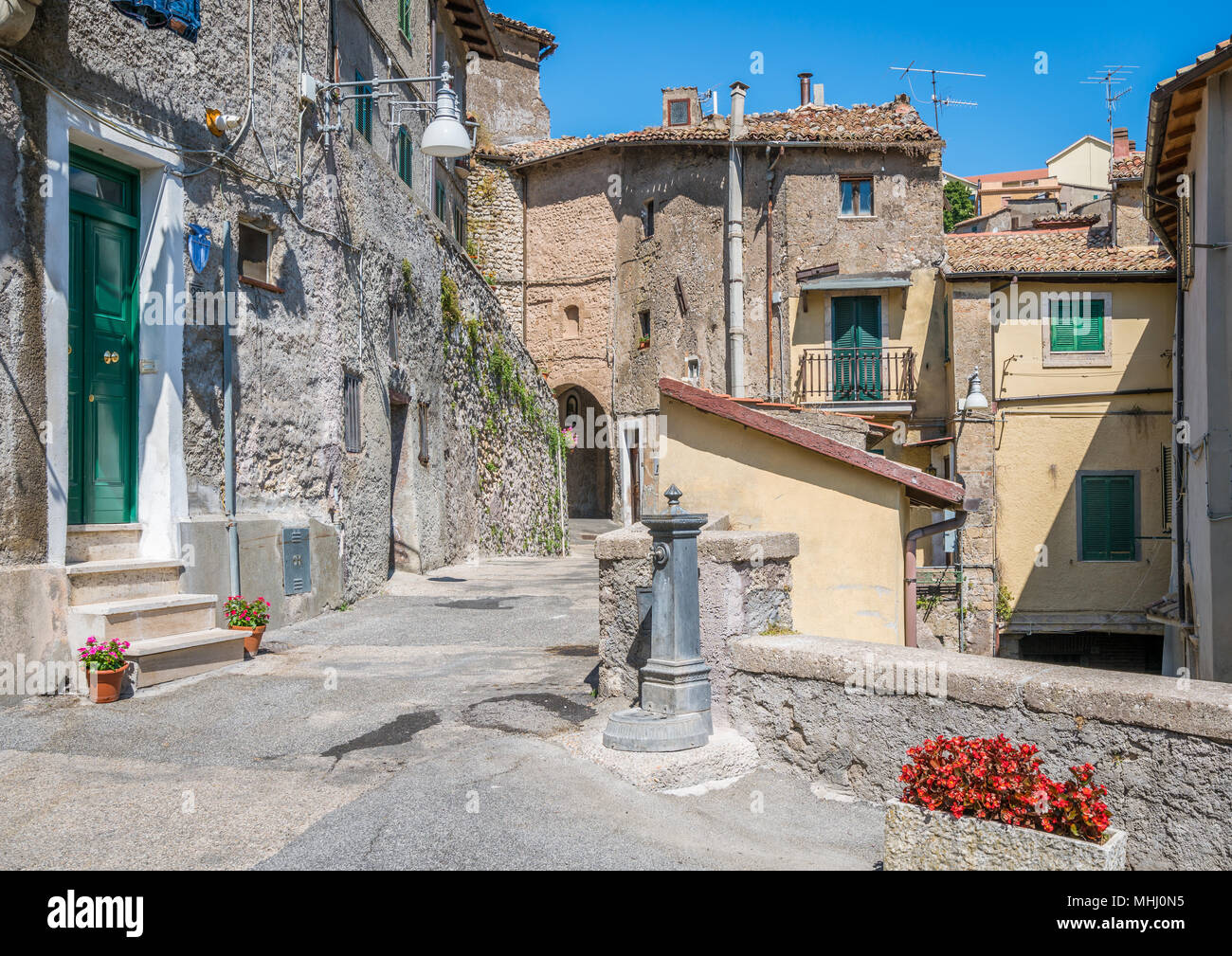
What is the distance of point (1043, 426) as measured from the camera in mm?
22547

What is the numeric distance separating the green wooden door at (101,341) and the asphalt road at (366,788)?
190 centimetres

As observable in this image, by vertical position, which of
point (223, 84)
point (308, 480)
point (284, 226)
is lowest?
point (308, 480)

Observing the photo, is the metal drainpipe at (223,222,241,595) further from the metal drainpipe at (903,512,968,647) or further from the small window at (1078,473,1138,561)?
the small window at (1078,473,1138,561)

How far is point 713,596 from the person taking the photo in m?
5.71

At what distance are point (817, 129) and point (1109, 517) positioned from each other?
40.0 feet

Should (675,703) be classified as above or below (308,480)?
below

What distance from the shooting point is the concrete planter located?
3.48 m

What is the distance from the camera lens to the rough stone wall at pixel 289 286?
710cm

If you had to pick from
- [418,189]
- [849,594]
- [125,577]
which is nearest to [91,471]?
[125,577]

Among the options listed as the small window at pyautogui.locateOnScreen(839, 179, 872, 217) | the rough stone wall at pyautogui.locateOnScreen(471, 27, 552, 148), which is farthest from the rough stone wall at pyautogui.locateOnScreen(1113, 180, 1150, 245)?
the rough stone wall at pyautogui.locateOnScreen(471, 27, 552, 148)

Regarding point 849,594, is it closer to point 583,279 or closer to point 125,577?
point 125,577

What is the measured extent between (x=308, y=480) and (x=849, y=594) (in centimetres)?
581

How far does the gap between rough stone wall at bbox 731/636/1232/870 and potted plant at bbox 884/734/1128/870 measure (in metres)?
0.49

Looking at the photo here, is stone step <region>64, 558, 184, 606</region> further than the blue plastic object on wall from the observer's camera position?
No
